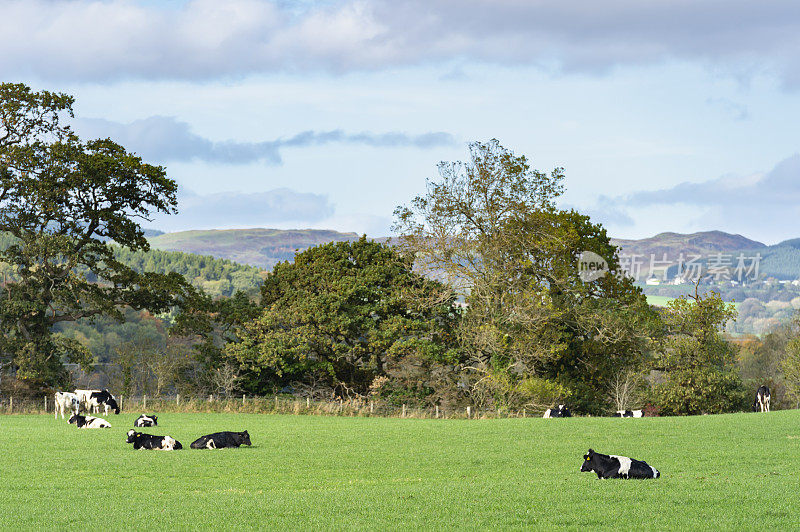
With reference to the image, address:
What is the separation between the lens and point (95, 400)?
33344 millimetres

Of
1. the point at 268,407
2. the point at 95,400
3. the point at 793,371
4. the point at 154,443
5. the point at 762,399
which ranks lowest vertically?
the point at 268,407

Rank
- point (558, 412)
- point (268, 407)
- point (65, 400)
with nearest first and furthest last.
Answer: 1. point (65, 400)
2. point (558, 412)
3. point (268, 407)

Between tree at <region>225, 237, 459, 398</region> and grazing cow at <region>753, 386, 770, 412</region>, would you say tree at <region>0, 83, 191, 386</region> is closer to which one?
tree at <region>225, 237, 459, 398</region>

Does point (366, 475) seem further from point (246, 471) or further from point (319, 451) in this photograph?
point (319, 451)

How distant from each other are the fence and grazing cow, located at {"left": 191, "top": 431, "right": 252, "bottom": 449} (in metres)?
18.2

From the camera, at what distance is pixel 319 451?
748 inches

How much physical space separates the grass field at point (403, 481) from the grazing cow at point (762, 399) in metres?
17.7

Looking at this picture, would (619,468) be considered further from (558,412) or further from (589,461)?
(558,412)

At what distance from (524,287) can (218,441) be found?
24.6 metres

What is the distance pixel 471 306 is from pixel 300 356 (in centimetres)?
914

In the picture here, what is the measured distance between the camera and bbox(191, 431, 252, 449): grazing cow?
18953mm

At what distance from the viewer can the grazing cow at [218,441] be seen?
19.0 meters

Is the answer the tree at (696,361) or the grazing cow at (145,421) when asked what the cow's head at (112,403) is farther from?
the tree at (696,361)

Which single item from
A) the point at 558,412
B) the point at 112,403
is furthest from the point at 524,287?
the point at 112,403
